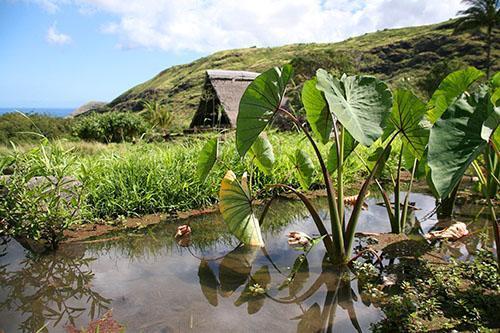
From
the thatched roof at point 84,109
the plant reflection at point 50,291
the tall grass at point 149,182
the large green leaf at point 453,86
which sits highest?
the large green leaf at point 453,86

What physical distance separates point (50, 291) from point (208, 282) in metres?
0.90

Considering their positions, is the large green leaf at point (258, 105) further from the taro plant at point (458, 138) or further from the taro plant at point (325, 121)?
the taro plant at point (458, 138)

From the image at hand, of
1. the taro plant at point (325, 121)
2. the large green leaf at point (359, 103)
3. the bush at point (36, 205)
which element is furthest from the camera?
the bush at point (36, 205)

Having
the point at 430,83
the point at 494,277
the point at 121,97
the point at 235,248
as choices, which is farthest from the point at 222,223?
the point at 121,97

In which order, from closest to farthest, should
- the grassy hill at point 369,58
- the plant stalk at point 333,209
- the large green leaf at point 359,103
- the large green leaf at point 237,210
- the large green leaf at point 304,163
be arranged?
the large green leaf at point 359,103 → the plant stalk at point 333,209 → the large green leaf at point 237,210 → the large green leaf at point 304,163 → the grassy hill at point 369,58

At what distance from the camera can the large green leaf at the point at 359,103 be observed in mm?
1861

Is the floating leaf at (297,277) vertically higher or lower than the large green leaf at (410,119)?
lower

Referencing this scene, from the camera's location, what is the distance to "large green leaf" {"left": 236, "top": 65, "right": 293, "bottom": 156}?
2299 millimetres

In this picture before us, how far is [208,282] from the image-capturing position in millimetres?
2410

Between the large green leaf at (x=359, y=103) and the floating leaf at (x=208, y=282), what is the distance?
45.5 inches

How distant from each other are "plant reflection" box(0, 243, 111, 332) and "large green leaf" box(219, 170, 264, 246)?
2.92 feet

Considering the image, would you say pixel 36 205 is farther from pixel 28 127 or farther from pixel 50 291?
pixel 28 127

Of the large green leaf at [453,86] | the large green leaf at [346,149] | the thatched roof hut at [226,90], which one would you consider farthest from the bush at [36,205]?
the thatched roof hut at [226,90]

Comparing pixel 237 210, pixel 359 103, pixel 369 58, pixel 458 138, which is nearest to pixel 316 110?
pixel 359 103
